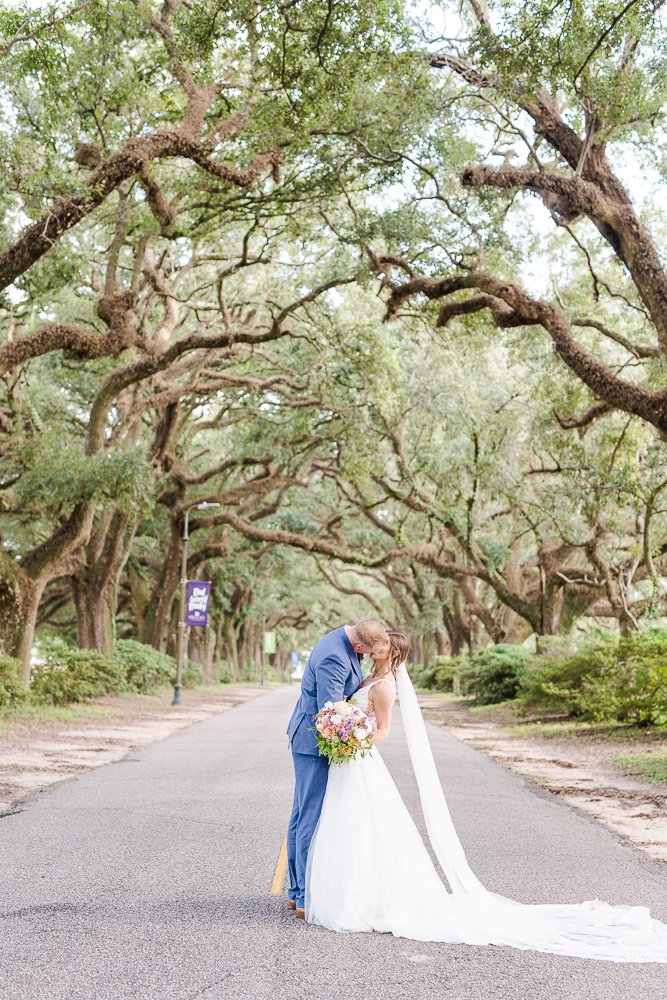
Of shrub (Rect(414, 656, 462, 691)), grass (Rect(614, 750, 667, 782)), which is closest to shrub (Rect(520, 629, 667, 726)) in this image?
grass (Rect(614, 750, 667, 782))

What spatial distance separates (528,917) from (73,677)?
20112 millimetres

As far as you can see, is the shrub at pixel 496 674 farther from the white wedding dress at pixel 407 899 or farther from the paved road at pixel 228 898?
the white wedding dress at pixel 407 899

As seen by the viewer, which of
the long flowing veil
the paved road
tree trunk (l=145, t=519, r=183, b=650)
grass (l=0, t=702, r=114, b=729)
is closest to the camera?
the paved road

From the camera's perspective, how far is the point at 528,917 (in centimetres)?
558

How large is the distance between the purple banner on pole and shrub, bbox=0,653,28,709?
475 inches

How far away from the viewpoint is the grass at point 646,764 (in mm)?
13203

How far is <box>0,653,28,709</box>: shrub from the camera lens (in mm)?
18734

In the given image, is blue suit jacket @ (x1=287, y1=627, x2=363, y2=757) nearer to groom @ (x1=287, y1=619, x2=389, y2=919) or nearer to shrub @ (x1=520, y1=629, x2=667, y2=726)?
groom @ (x1=287, y1=619, x2=389, y2=919)

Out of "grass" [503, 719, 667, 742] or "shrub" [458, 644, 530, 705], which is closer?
"grass" [503, 719, 667, 742]

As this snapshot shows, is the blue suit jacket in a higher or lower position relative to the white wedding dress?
higher

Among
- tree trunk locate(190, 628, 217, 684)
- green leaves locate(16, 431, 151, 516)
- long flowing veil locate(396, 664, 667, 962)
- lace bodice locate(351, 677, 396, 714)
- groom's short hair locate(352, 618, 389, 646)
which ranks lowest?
long flowing veil locate(396, 664, 667, 962)


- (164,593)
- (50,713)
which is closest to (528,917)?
(50,713)

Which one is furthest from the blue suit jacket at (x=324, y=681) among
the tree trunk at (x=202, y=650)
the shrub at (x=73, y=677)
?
the tree trunk at (x=202, y=650)

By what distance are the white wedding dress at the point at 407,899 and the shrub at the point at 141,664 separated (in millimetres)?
24882
